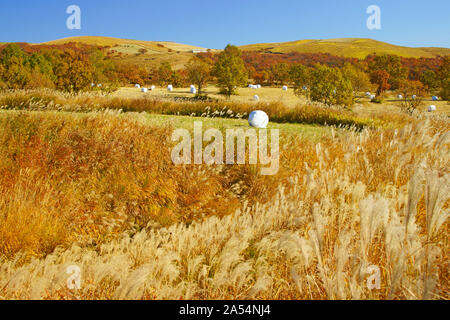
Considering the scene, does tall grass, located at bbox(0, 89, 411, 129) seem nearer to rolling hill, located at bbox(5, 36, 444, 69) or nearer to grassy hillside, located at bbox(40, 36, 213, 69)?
grassy hillside, located at bbox(40, 36, 213, 69)

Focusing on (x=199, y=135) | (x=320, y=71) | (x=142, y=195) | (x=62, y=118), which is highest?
(x=320, y=71)

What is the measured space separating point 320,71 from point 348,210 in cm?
2678

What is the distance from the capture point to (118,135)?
7.08m

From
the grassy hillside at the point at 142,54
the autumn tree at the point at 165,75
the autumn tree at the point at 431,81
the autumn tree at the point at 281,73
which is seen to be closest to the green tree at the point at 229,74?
the autumn tree at the point at 165,75

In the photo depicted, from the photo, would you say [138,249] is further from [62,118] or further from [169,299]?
[62,118]

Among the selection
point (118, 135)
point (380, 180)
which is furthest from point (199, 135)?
point (380, 180)

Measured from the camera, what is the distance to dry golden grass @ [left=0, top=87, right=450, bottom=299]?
2289 mm

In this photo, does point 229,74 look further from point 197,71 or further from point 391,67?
point 391,67

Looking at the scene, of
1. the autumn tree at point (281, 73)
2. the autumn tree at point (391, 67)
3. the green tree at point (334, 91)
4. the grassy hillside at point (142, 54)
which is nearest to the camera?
the green tree at point (334, 91)

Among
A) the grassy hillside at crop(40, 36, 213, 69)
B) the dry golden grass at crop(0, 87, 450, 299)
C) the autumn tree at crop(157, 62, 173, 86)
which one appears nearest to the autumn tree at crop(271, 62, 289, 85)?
the autumn tree at crop(157, 62, 173, 86)

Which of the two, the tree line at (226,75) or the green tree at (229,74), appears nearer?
the tree line at (226,75)

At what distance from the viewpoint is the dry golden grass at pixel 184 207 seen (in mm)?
A: 2289

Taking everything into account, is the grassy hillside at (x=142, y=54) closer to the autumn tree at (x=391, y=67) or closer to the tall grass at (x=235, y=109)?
the autumn tree at (x=391, y=67)
